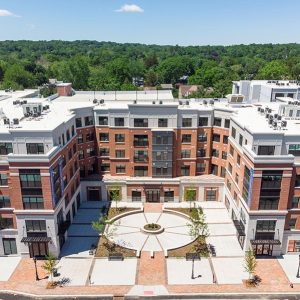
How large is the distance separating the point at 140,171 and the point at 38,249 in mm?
26805

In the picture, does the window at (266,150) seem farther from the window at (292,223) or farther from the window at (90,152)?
the window at (90,152)

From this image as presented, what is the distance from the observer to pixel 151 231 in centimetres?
5938

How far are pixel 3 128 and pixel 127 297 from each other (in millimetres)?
33231

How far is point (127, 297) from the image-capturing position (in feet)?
145

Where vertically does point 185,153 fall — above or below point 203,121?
below

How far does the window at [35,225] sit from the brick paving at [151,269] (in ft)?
54.7

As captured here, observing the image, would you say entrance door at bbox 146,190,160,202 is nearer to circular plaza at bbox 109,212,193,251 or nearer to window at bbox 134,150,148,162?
circular plaza at bbox 109,212,193,251

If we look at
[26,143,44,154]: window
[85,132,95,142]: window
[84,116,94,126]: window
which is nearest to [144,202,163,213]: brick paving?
[85,132,95,142]: window

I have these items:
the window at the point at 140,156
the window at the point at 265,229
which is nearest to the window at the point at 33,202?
the window at the point at 140,156

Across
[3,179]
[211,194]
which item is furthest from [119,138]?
[3,179]

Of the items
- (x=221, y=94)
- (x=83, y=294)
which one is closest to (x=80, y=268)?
(x=83, y=294)

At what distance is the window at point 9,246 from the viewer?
53.5 m

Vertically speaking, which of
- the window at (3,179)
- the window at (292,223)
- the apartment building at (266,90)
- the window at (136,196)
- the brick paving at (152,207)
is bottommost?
the brick paving at (152,207)

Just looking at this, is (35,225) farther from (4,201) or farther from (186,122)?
(186,122)
